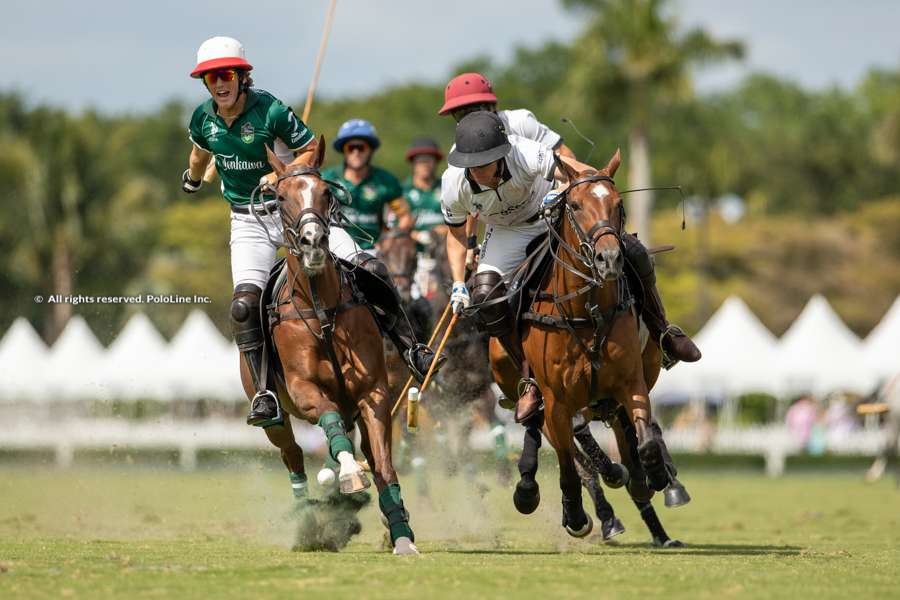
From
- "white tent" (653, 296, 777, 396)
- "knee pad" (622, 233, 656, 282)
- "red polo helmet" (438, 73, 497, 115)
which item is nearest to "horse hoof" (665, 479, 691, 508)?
"knee pad" (622, 233, 656, 282)

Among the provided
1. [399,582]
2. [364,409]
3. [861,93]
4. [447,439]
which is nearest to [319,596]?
[399,582]

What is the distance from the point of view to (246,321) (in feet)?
38.2

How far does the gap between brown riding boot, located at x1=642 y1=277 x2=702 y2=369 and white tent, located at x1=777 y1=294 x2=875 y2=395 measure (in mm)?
26577

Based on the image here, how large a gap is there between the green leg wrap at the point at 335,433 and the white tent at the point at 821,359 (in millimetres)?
28772

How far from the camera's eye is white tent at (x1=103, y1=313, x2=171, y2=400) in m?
37.7

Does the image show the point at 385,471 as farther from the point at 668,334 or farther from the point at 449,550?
the point at 668,334

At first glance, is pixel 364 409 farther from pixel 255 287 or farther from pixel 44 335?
pixel 44 335

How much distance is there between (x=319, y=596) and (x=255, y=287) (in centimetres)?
444

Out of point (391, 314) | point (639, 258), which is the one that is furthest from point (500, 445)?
point (639, 258)

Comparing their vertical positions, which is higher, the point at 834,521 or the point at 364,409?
the point at 364,409

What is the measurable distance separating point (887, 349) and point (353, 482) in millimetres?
29108

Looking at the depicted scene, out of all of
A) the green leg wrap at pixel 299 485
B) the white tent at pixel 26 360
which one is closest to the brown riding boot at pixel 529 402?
the green leg wrap at pixel 299 485

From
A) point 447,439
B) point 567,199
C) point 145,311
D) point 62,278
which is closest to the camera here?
point 567,199

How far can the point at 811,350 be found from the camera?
3841cm
